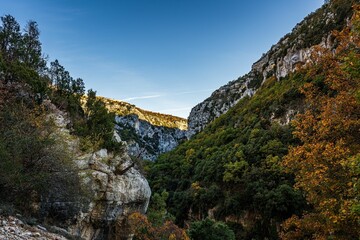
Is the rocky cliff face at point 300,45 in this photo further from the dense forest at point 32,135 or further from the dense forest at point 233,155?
the dense forest at point 32,135

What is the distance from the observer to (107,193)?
23.2m

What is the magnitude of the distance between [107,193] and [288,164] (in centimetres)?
1694

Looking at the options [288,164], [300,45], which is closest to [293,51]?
[300,45]

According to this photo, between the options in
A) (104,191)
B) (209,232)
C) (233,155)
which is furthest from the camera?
(233,155)

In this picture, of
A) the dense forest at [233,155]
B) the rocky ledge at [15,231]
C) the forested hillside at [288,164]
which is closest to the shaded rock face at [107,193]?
the dense forest at [233,155]

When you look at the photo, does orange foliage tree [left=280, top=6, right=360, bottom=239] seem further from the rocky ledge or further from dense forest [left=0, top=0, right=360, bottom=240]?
the rocky ledge

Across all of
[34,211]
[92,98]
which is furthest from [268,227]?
[34,211]

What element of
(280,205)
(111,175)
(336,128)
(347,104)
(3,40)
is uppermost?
(3,40)

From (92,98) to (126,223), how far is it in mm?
15093

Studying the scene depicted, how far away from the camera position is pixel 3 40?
28.5m

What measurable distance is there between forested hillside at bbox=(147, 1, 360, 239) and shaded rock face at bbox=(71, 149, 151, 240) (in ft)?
44.0

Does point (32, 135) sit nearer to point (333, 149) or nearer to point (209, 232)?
point (333, 149)

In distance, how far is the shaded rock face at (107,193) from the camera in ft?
70.0

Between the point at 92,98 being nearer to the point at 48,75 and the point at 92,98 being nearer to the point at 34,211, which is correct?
the point at 48,75
